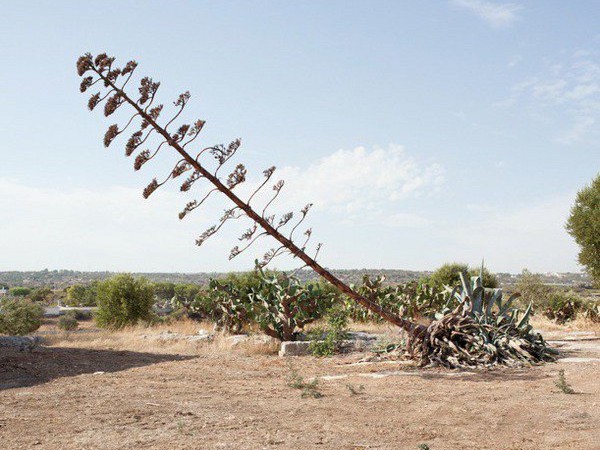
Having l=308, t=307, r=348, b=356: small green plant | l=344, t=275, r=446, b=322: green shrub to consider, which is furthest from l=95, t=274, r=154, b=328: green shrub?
l=308, t=307, r=348, b=356: small green plant

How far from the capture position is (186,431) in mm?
5562

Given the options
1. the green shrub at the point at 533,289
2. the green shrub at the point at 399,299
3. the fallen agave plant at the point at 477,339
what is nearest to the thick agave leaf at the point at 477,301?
the fallen agave plant at the point at 477,339

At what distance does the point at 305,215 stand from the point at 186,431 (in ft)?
12.4

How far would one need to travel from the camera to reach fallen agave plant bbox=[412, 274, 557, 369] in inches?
381

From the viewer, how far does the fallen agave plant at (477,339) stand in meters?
9.67

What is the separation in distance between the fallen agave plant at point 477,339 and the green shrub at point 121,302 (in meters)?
14.3

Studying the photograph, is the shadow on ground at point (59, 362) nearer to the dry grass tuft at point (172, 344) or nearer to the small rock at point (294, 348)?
the dry grass tuft at point (172, 344)

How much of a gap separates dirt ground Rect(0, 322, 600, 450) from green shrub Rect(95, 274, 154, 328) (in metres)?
10.7

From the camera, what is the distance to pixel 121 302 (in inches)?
Answer: 865

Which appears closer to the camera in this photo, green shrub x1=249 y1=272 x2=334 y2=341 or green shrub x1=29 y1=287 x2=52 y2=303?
green shrub x1=249 y1=272 x2=334 y2=341

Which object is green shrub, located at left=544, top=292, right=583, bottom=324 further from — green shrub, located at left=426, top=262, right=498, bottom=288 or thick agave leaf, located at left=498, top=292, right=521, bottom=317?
thick agave leaf, located at left=498, top=292, right=521, bottom=317

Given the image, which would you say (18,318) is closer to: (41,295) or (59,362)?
(59,362)

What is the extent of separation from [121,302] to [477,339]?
15.4 metres

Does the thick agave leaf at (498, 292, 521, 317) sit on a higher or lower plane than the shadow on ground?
higher
